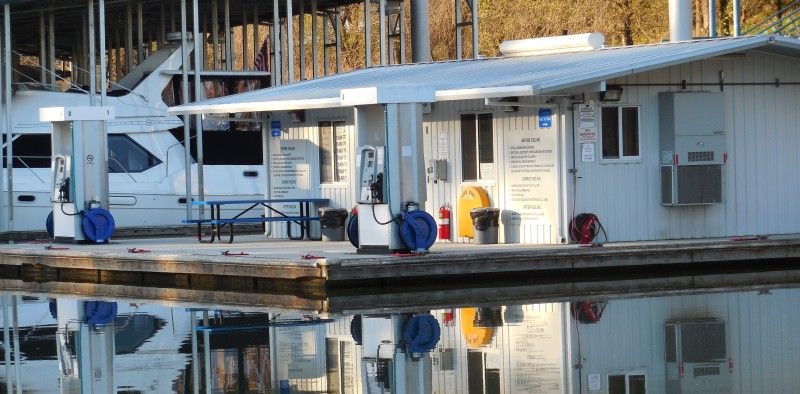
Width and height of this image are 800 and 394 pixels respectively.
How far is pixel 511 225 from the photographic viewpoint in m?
24.6

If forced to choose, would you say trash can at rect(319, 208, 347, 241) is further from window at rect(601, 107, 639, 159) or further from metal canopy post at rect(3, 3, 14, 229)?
metal canopy post at rect(3, 3, 14, 229)

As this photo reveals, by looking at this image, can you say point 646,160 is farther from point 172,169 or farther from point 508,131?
point 172,169

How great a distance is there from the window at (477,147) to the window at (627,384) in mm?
11643

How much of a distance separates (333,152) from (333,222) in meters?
1.30

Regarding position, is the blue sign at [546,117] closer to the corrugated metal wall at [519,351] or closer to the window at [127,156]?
the corrugated metal wall at [519,351]

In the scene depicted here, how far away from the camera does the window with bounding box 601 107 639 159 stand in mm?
23953

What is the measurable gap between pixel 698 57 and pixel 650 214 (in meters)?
2.55

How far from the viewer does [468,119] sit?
25219mm

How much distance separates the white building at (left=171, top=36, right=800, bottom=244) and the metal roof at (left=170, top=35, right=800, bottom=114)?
48 millimetres

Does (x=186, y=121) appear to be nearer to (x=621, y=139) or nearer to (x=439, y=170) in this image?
(x=439, y=170)

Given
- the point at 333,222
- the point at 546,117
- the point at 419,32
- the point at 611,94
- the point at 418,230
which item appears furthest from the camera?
the point at 419,32

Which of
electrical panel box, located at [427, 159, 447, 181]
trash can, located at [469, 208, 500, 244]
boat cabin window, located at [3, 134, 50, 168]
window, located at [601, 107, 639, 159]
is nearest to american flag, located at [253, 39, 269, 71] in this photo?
boat cabin window, located at [3, 134, 50, 168]

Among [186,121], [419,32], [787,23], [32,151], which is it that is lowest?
[32,151]

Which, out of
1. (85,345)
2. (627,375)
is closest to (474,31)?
(85,345)
